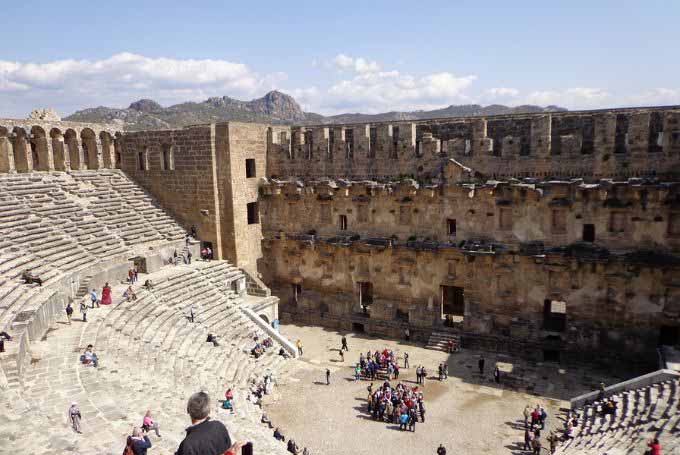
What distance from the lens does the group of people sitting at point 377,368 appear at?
18.9 meters

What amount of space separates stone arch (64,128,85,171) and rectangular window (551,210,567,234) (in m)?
21.8

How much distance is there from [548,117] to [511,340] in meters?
8.89

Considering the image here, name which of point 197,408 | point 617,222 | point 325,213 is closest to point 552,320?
point 617,222

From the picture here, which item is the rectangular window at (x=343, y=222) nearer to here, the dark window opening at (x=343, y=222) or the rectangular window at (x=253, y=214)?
the dark window opening at (x=343, y=222)

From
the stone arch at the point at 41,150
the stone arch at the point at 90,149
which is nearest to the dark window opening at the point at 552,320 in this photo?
the stone arch at the point at 90,149

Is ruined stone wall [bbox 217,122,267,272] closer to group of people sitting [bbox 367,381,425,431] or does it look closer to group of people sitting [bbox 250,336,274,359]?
group of people sitting [bbox 250,336,274,359]

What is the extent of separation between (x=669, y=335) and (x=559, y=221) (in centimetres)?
551

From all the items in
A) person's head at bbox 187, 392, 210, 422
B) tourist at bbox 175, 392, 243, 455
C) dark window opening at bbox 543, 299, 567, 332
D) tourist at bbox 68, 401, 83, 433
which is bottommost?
dark window opening at bbox 543, 299, 567, 332

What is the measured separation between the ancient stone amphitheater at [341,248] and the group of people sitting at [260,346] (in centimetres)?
46

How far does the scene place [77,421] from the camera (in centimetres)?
966

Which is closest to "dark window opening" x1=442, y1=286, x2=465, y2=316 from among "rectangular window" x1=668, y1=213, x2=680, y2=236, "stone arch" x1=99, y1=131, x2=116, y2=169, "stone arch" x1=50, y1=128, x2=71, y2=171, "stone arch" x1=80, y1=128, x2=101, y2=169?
"rectangular window" x1=668, y1=213, x2=680, y2=236

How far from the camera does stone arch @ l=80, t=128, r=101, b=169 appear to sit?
25531 mm

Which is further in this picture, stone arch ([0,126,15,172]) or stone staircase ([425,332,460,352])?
stone arch ([0,126,15,172])

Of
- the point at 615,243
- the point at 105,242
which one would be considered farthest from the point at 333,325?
the point at 615,243
